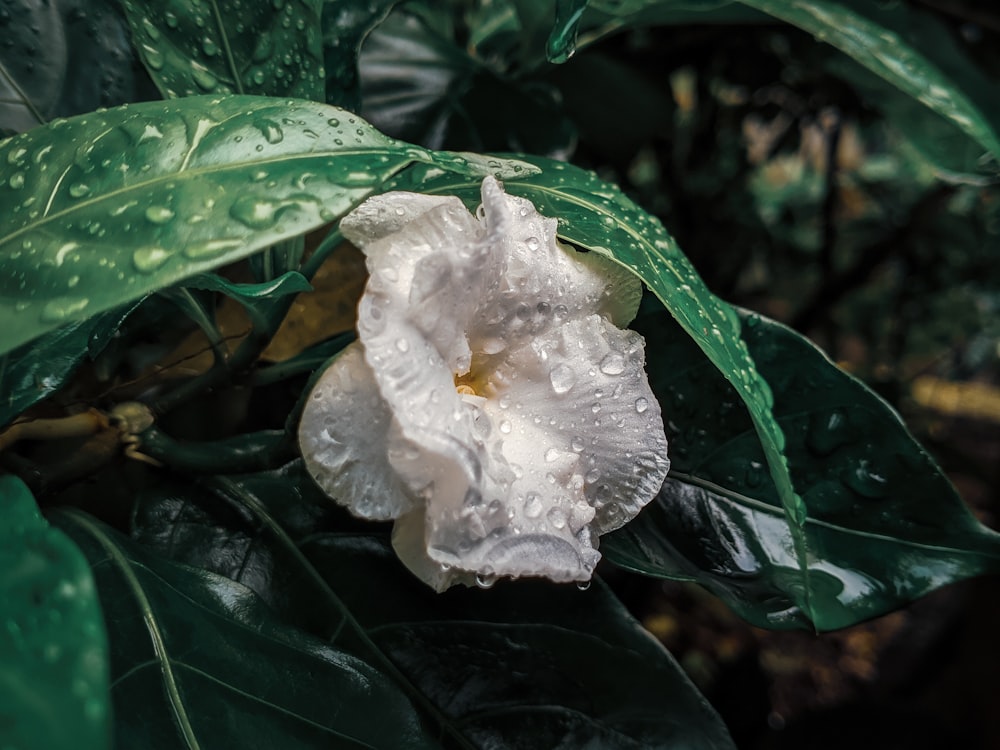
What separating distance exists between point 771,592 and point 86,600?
1.39 feet

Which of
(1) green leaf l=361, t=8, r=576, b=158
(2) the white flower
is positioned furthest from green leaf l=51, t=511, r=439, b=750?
(1) green leaf l=361, t=8, r=576, b=158

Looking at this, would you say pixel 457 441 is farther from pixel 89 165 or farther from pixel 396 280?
pixel 89 165

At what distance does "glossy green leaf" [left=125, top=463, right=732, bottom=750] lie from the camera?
0.56 m

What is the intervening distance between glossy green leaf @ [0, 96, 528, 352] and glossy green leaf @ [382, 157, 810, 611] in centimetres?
6

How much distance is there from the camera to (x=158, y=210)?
1.18 ft

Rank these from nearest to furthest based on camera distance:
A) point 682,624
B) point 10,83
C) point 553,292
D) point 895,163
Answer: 1. point 553,292
2. point 10,83
3. point 895,163
4. point 682,624

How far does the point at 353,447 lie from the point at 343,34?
1.10 ft

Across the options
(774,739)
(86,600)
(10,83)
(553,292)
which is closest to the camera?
(86,600)

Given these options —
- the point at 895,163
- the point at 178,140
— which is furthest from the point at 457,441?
the point at 895,163

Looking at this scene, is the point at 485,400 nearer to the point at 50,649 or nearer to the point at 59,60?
the point at 50,649

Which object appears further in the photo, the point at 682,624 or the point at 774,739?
the point at 682,624

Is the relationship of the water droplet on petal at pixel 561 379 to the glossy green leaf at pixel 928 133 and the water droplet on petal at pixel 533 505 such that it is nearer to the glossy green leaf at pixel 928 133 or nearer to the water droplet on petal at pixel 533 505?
the water droplet on petal at pixel 533 505

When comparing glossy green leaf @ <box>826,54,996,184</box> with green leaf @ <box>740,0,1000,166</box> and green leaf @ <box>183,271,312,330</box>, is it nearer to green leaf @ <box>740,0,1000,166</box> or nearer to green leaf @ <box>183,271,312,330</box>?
green leaf @ <box>740,0,1000,166</box>

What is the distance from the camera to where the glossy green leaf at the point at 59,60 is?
0.59m
